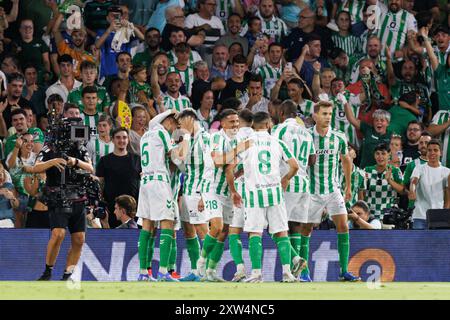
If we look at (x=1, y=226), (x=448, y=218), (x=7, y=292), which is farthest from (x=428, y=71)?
(x=7, y=292)

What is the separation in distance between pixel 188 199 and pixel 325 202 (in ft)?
5.89

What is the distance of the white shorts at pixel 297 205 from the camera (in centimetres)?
1672

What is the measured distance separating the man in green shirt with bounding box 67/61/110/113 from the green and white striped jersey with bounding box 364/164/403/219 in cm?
448

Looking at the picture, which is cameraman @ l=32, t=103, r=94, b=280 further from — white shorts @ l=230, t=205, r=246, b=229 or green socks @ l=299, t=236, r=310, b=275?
green socks @ l=299, t=236, r=310, b=275

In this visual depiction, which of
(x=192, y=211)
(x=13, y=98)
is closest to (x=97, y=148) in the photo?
(x=13, y=98)

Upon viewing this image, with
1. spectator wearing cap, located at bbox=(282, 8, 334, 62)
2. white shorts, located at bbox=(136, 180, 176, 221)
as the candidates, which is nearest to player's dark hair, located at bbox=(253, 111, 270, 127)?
white shorts, located at bbox=(136, 180, 176, 221)

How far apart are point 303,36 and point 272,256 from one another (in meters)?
5.98

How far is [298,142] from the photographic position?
16.6 metres

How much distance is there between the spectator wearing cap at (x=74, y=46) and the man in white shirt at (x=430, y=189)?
239 inches

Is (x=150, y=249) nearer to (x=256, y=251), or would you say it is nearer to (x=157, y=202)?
(x=157, y=202)

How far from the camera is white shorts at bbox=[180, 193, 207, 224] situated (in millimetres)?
17000

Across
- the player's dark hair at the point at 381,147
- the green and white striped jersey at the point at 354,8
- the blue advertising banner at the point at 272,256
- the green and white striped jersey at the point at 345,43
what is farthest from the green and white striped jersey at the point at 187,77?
the blue advertising banner at the point at 272,256

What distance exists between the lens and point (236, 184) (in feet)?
54.6
